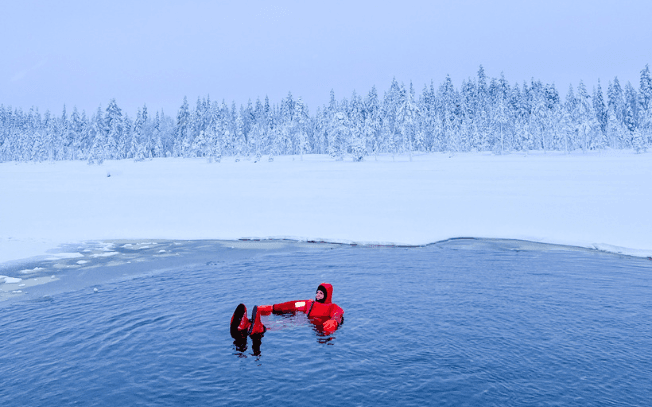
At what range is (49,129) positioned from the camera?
138375 mm

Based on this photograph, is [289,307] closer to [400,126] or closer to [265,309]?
[265,309]

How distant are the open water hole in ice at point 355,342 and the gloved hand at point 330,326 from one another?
0.16 meters

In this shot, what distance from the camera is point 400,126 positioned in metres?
83.2

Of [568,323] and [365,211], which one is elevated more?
[365,211]

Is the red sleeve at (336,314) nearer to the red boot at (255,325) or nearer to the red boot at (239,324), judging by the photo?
the red boot at (255,325)

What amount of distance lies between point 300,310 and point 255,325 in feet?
5.61

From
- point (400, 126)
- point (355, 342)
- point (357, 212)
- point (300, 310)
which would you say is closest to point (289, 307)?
point (300, 310)

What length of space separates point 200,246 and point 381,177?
32.6 m

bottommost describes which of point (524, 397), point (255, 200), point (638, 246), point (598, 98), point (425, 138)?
point (524, 397)

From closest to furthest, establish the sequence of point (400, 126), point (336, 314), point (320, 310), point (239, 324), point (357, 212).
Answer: point (239, 324) < point (336, 314) < point (320, 310) < point (357, 212) < point (400, 126)

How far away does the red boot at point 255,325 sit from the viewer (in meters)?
9.96

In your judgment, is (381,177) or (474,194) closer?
(474,194)

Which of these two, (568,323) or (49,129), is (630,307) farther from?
(49,129)

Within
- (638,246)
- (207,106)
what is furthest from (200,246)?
(207,106)
